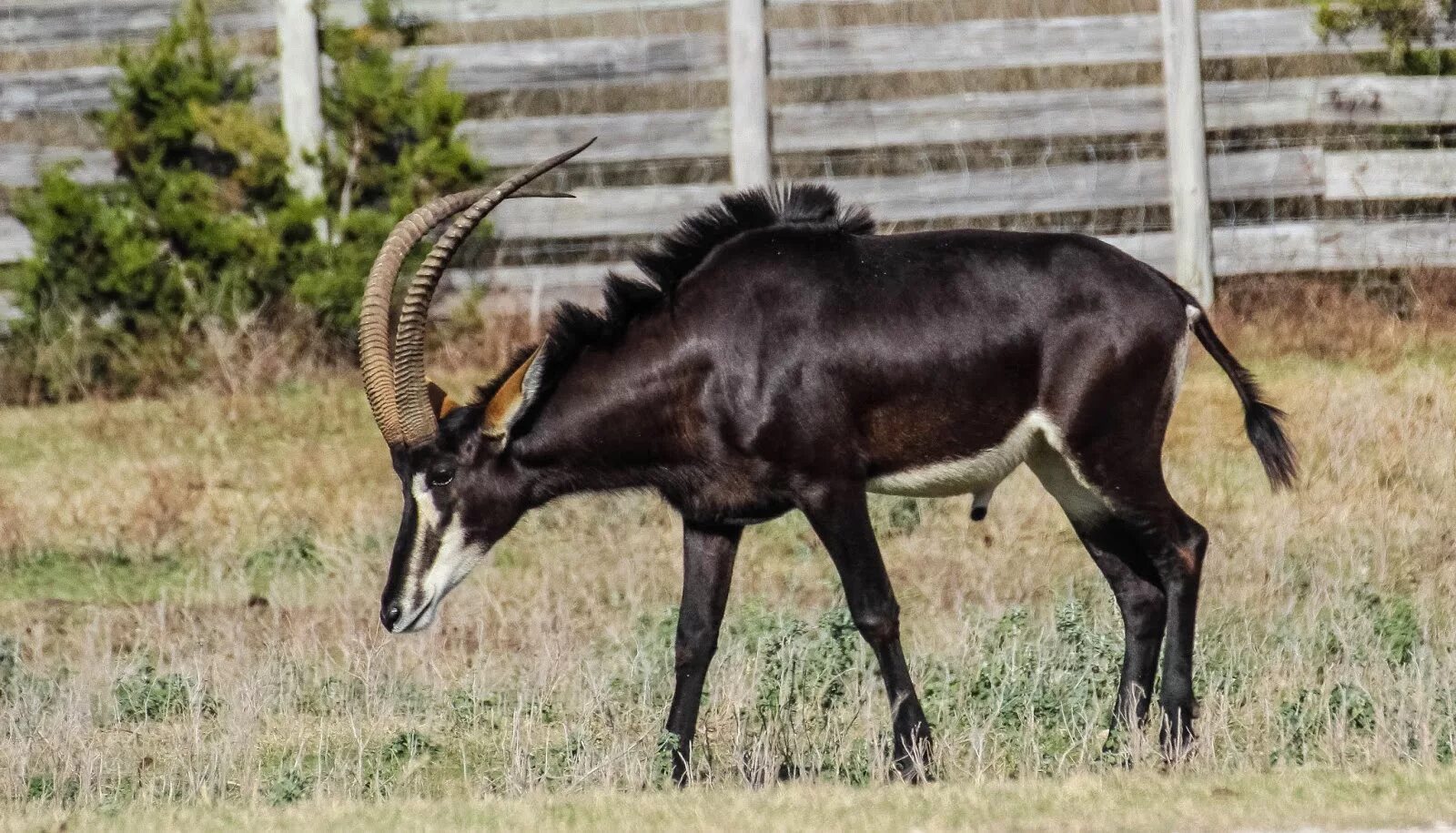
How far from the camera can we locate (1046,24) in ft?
55.9

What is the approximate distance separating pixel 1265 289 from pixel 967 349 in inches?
349

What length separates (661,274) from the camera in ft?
28.3

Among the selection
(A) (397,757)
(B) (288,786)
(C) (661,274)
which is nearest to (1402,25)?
(C) (661,274)

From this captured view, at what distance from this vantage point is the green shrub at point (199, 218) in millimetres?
16172

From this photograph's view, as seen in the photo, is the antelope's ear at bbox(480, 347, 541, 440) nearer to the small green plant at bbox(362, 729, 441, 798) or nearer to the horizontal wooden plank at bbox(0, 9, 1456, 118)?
the small green plant at bbox(362, 729, 441, 798)

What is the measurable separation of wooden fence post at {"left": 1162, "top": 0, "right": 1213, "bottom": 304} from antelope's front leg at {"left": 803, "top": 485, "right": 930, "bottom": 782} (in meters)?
8.87

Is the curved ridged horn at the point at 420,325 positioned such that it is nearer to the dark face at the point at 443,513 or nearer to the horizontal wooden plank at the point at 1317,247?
the dark face at the point at 443,513

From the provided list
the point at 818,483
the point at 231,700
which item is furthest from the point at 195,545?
the point at 818,483

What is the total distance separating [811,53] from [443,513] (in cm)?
938

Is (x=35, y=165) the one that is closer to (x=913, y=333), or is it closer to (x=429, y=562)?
(x=429, y=562)

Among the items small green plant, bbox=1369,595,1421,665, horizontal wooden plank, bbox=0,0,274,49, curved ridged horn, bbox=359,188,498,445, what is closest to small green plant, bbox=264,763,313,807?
curved ridged horn, bbox=359,188,498,445

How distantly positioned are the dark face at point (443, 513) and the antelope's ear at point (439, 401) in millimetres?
158

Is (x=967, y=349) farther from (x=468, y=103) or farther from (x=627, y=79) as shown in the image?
(x=468, y=103)

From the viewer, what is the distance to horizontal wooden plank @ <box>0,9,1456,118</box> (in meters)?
16.9
